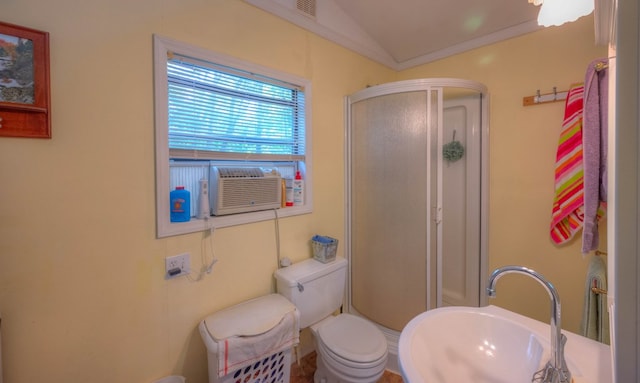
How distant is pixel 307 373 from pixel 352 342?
0.52m

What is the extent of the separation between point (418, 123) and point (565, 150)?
0.89 m

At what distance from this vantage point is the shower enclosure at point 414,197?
1795 millimetres

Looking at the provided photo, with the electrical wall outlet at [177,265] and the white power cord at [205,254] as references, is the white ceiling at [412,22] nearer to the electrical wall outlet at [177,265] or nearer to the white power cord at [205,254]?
the white power cord at [205,254]

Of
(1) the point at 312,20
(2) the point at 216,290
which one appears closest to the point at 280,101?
(1) the point at 312,20

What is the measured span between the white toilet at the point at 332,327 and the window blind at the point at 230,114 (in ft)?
2.52

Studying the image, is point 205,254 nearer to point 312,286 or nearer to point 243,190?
point 243,190

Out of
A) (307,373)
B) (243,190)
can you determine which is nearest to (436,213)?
(243,190)

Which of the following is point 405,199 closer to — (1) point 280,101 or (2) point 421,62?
(1) point 280,101

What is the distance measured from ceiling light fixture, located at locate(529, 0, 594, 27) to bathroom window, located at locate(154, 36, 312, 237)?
126cm

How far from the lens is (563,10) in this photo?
1020mm

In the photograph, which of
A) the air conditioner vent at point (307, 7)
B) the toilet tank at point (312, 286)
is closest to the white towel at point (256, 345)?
the toilet tank at point (312, 286)

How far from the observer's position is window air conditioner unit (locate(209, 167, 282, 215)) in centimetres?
145

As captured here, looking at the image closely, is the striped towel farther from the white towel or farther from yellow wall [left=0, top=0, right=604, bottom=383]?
the white towel

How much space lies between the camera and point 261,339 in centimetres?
125
